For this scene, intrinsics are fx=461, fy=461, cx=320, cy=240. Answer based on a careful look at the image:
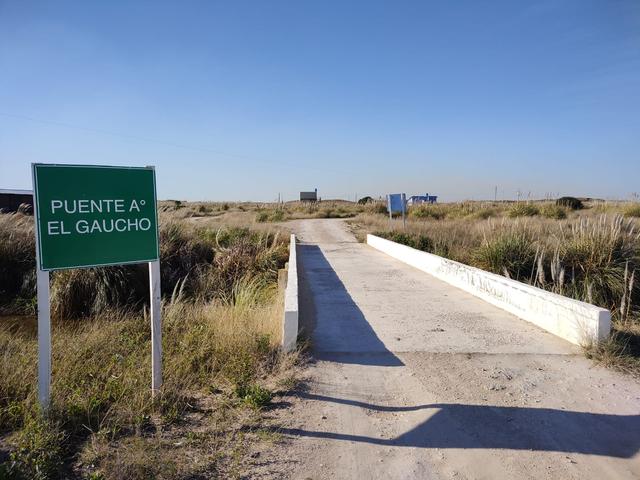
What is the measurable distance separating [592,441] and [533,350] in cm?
204

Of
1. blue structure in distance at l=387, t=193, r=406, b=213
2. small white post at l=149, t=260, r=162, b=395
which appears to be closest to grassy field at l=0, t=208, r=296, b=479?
small white post at l=149, t=260, r=162, b=395

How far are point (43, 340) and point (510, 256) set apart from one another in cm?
916

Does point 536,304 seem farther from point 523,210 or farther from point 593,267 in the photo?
point 523,210

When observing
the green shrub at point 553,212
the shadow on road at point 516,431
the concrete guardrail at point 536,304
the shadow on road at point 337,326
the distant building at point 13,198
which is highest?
the distant building at point 13,198

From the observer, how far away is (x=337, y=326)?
6.47 m

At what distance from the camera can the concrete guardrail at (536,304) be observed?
5252 millimetres

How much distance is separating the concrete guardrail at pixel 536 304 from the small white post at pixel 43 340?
5.44 meters

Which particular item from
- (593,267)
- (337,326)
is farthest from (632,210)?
(337,326)

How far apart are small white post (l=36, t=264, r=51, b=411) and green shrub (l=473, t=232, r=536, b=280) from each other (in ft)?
27.9

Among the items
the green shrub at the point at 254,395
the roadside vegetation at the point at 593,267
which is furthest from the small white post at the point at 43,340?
the roadside vegetation at the point at 593,267

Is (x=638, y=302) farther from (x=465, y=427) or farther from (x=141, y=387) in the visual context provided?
(x=141, y=387)

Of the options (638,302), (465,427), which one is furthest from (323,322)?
(638,302)

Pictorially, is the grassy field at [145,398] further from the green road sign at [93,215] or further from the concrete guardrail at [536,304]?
the concrete guardrail at [536,304]

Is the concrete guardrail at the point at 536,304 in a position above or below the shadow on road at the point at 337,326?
above
